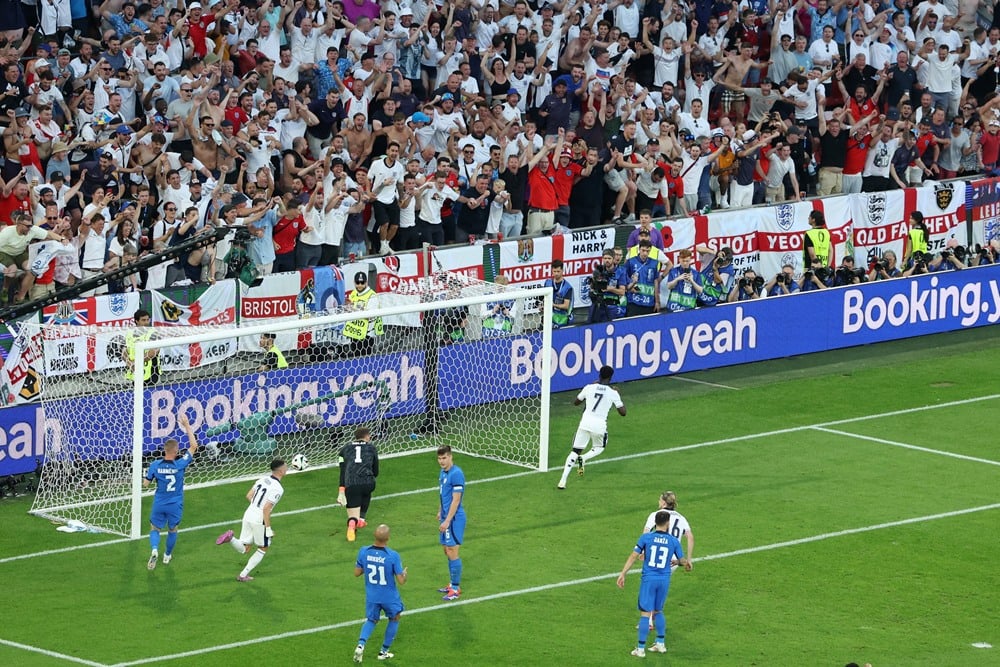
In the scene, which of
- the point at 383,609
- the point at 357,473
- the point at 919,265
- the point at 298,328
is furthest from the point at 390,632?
the point at 919,265

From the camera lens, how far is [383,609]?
18.0 meters

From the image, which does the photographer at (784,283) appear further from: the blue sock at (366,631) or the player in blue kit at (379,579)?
the blue sock at (366,631)

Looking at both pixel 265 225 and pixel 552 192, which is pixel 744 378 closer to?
pixel 552 192

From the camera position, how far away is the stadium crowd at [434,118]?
27375 mm

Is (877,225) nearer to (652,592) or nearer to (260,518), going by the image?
(260,518)

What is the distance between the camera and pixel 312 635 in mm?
18844

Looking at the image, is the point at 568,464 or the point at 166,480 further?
the point at 568,464

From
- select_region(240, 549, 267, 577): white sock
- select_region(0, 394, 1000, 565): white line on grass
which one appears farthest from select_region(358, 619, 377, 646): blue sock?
select_region(0, 394, 1000, 565): white line on grass

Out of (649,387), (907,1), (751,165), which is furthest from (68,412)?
(907,1)

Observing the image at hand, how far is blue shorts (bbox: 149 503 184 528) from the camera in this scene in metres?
20.8

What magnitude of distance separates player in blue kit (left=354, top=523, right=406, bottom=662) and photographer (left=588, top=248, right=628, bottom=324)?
1170 centimetres

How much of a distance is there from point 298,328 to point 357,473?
3.06 m

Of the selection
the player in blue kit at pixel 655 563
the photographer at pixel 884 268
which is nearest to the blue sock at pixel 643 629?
the player in blue kit at pixel 655 563

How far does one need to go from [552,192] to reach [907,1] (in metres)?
12.1
